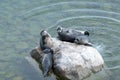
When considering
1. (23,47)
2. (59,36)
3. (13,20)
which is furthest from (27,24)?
(59,36)

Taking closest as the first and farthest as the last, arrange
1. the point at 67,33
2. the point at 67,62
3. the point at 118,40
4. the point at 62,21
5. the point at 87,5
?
the point at 67,62, the point at 67,33, the point at 118,40, the point at 62,21, the point at 87,5

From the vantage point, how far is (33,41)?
358 inches

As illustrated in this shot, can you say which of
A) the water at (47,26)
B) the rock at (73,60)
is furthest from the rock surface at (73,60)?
the water at (47,26)

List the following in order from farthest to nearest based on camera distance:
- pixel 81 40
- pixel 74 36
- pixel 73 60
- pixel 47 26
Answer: pixel 47 26 < pixel 74 36 < pixel 81 40 < pixel 73 60

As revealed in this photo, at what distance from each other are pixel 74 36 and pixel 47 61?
1038 mm

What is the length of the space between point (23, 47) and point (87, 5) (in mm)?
2717

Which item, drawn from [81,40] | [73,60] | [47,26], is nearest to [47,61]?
[73,60]

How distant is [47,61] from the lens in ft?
24.6

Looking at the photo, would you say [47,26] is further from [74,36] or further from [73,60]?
[73,60]

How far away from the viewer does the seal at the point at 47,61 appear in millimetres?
7461

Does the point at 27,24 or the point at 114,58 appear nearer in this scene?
the point at 114,58

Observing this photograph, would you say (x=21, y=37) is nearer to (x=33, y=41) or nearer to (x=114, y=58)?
(x=33, y=41)

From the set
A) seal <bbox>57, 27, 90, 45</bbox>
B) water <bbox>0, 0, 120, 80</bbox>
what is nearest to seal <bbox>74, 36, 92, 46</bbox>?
seal <bbox>57, 27, 90, 45</bbox>

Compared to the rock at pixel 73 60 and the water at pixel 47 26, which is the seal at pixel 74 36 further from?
the water at pixel 47 26
